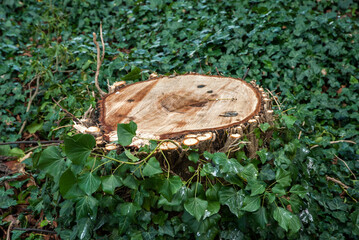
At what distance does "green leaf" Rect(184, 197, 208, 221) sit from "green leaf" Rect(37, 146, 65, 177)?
2.31 ft

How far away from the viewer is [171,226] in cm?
173

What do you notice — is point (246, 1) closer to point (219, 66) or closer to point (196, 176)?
point (219, 66)

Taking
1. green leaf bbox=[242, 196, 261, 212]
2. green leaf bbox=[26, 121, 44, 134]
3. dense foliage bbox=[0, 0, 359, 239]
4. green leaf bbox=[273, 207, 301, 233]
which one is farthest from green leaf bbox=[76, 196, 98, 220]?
green leaf bbox=[26, 121, 44, 134]

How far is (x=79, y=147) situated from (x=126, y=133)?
24 cm

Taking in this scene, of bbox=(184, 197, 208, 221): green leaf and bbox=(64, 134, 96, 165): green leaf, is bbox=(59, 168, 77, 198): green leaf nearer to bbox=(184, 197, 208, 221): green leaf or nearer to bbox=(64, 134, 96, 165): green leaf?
bbox=(64, 134, 96, 165): green leaf

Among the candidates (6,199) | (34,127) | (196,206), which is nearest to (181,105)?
(196,206)

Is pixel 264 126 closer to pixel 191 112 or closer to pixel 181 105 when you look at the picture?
pixel 191 112

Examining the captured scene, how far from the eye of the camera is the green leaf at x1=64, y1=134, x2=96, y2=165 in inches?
56.6

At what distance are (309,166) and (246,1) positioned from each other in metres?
Answer: 2.99

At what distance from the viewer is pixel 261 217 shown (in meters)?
1.67

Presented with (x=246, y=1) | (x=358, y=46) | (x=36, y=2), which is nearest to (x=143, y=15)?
(x=246, y=1)

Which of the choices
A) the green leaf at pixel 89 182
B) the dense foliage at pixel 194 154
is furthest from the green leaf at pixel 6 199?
the green leaf at pixel 89 182

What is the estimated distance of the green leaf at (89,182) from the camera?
149cm

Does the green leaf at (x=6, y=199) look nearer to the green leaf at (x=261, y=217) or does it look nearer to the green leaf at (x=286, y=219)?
the green leaf at (x=261, y=217)
